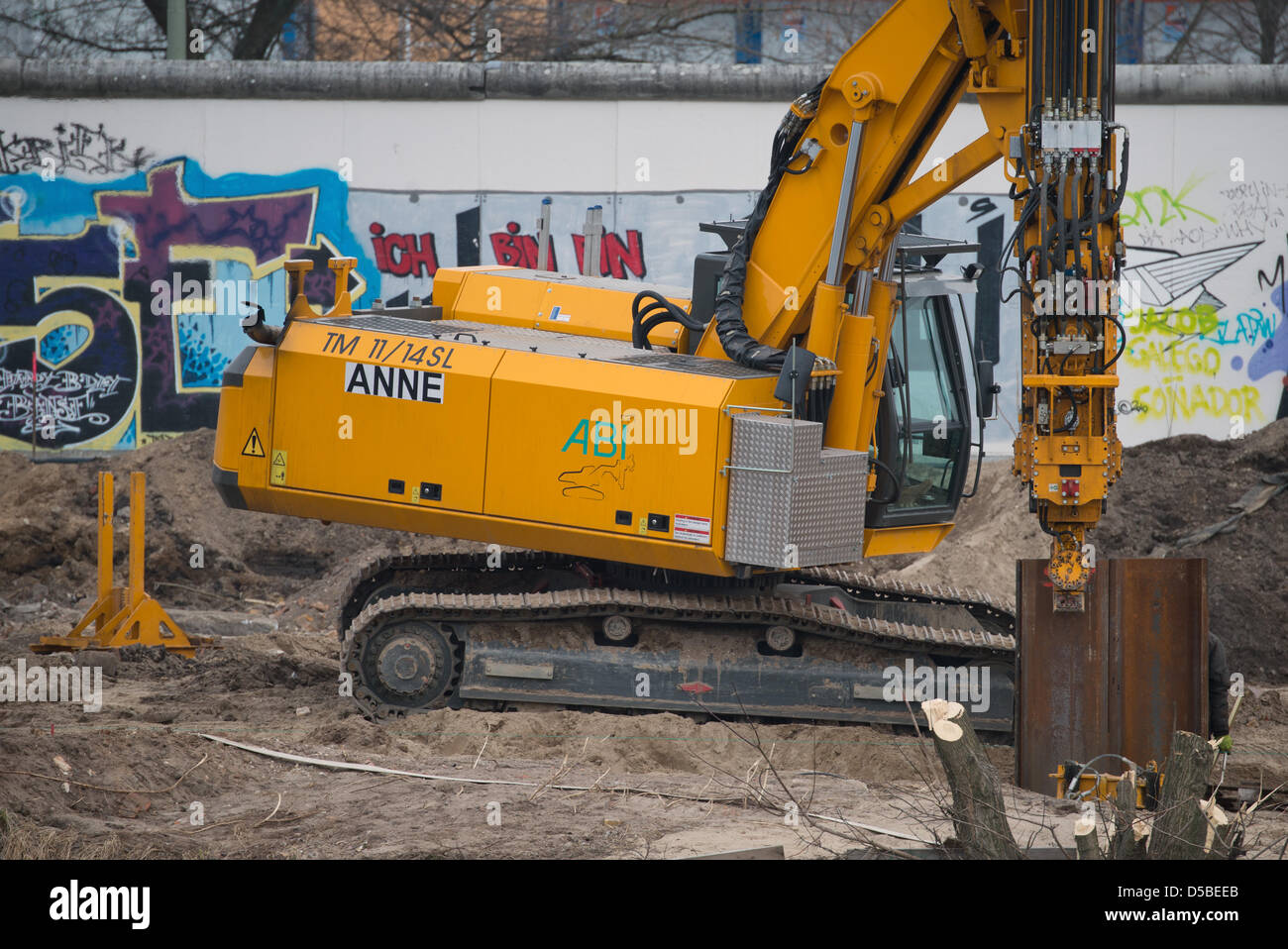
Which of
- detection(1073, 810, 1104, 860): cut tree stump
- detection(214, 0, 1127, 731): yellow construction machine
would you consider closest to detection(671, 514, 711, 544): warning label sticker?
detection(214, 0, 1127, 731): yellow construction machine

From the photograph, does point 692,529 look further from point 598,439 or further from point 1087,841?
point 1087,841

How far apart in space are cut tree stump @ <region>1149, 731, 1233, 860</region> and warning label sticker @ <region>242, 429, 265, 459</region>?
5.55 metres

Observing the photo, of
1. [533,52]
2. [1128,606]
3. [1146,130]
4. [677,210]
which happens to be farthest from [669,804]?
[533,52]

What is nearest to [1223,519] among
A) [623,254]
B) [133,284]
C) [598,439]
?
[598,439]

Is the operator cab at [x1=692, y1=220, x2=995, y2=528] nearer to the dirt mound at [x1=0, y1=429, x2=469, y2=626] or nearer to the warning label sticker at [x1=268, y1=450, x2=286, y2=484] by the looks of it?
the warning label sticker at [x1=268, y1=450, x2=286, y2=484]

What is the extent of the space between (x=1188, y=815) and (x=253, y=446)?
5787 mm

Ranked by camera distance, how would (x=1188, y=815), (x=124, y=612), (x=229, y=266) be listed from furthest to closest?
(x=229, y=266), (x=124, y=612), (x=1188, y=815)

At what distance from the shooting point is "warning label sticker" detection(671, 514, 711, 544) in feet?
25.9

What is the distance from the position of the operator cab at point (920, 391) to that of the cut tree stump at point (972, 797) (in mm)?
3040

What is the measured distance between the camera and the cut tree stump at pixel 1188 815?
5172 millimetres

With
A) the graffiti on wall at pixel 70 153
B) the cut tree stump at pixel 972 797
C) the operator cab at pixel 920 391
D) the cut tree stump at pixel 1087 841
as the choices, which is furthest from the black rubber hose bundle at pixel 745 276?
the graffiti on wall at pixel 70 153

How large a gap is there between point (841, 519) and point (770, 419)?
2.44ft

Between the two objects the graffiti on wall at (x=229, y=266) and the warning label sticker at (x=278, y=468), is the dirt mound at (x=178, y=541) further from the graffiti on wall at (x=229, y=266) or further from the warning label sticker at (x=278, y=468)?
the warning label sticker at (x=278, y=468)

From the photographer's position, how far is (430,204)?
1580cm
